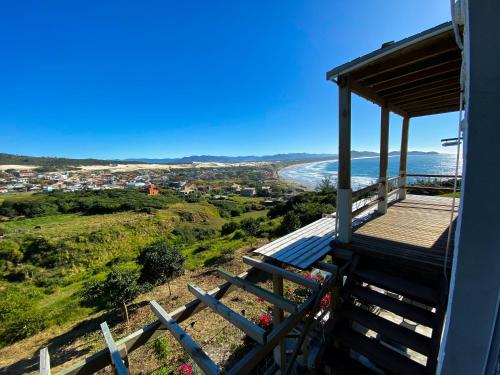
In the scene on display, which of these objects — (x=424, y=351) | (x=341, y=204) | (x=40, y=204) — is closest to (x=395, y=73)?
(x=341, y=204)

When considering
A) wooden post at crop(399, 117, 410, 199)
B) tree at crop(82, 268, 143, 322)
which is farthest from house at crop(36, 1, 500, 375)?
tree at crop(82, 268, 143, 322)

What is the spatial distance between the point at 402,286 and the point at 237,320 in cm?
213

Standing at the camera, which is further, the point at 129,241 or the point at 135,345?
→ the point at 129,241

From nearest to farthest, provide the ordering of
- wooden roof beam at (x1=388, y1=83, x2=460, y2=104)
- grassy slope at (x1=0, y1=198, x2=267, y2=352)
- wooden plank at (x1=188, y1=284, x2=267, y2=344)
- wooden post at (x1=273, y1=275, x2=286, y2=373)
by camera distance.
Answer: wooden plank at (x1=188, y1=284, x2=267, y2=344), wooden post at (x1=273, y1=275, x2=286, y2=373), wooden roof beam at (x1=388, y1=83, x2=460, y2=104), grassy slope at (x1=0, y1=198, x2=267, y2=352)

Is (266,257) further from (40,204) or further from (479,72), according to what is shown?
(40,204)

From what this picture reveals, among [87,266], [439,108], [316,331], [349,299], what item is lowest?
[87,266]

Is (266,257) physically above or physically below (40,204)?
above

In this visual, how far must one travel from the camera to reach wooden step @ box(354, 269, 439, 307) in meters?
2.54

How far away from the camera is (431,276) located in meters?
2.73

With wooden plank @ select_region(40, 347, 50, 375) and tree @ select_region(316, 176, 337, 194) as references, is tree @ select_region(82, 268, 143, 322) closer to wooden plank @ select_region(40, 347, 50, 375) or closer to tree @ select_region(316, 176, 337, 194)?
wooden plank @ select_region(40, 347, 50, 375)

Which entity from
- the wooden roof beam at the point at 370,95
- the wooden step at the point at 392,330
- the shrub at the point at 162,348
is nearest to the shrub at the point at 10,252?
the shrub at the point at 162,348

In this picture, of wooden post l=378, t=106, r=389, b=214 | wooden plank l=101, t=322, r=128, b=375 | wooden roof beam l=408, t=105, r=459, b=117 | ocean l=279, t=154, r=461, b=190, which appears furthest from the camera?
ocean l=279, t=154, r=461, b=190

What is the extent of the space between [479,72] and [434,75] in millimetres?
3189

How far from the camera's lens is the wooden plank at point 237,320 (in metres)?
1.93
